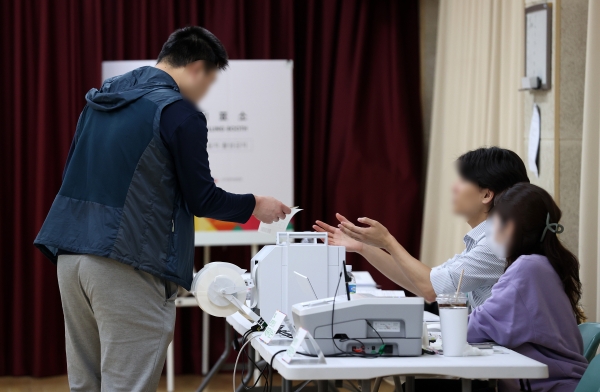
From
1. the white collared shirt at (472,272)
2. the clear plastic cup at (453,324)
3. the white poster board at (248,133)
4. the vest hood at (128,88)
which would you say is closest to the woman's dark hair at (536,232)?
the white collared shirt at (472,272)

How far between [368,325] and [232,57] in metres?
3.15

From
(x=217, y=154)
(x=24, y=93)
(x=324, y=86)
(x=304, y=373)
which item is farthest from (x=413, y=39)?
(x=304, y=373)

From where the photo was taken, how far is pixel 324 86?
4.80 metres

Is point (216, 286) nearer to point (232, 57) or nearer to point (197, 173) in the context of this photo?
point (197, 173)

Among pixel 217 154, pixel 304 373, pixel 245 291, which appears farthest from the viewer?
pixel 217 154

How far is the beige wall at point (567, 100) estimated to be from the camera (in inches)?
128

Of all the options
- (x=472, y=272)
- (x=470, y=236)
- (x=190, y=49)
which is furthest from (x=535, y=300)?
(x=190, y=49)

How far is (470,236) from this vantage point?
2.47 meters

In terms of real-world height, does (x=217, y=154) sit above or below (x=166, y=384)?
above

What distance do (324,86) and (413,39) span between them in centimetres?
70

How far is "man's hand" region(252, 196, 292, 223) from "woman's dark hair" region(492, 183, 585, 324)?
2.40 ft

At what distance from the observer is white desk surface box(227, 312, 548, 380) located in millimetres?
1732

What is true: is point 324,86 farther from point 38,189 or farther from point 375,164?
point 38,189

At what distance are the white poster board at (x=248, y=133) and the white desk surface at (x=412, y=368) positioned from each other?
8.27ft
